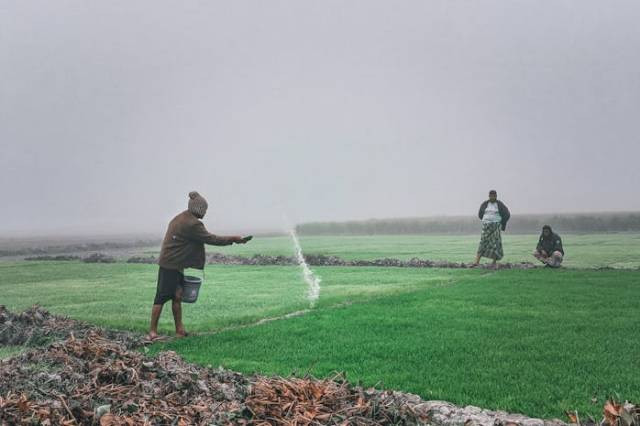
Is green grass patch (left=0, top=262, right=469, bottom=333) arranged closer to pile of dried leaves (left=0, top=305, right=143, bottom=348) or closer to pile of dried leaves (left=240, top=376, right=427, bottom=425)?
pile of dried leaves (left=0, top=305, right=143, bottom=348)

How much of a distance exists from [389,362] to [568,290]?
26.2 ft

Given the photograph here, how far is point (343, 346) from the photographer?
27.8 ft

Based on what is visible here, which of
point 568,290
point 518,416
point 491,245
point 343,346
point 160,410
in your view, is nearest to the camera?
point 160,410

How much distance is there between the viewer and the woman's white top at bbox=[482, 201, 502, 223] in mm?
20281

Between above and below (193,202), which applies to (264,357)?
below

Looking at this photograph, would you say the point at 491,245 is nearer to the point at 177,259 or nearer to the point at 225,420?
the point at 177,259

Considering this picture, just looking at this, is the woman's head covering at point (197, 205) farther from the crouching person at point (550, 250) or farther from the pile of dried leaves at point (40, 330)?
the crouching person at point (550, 250)

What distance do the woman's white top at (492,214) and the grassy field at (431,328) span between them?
2206 millimetres

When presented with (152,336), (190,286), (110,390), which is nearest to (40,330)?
(152,336)

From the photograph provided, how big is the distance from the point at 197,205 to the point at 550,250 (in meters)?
13.7

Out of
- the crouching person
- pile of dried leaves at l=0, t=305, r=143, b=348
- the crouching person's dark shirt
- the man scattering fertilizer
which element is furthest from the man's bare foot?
the crouching person's dark shirt

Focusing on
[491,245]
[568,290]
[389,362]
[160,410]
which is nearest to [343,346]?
[389,362]

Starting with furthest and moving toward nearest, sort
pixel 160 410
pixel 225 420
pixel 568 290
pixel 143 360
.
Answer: pixel 568 290
pixel 143 360
pixel 160 410
pixel 225 420

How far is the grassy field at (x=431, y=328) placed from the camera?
6.49 metres
